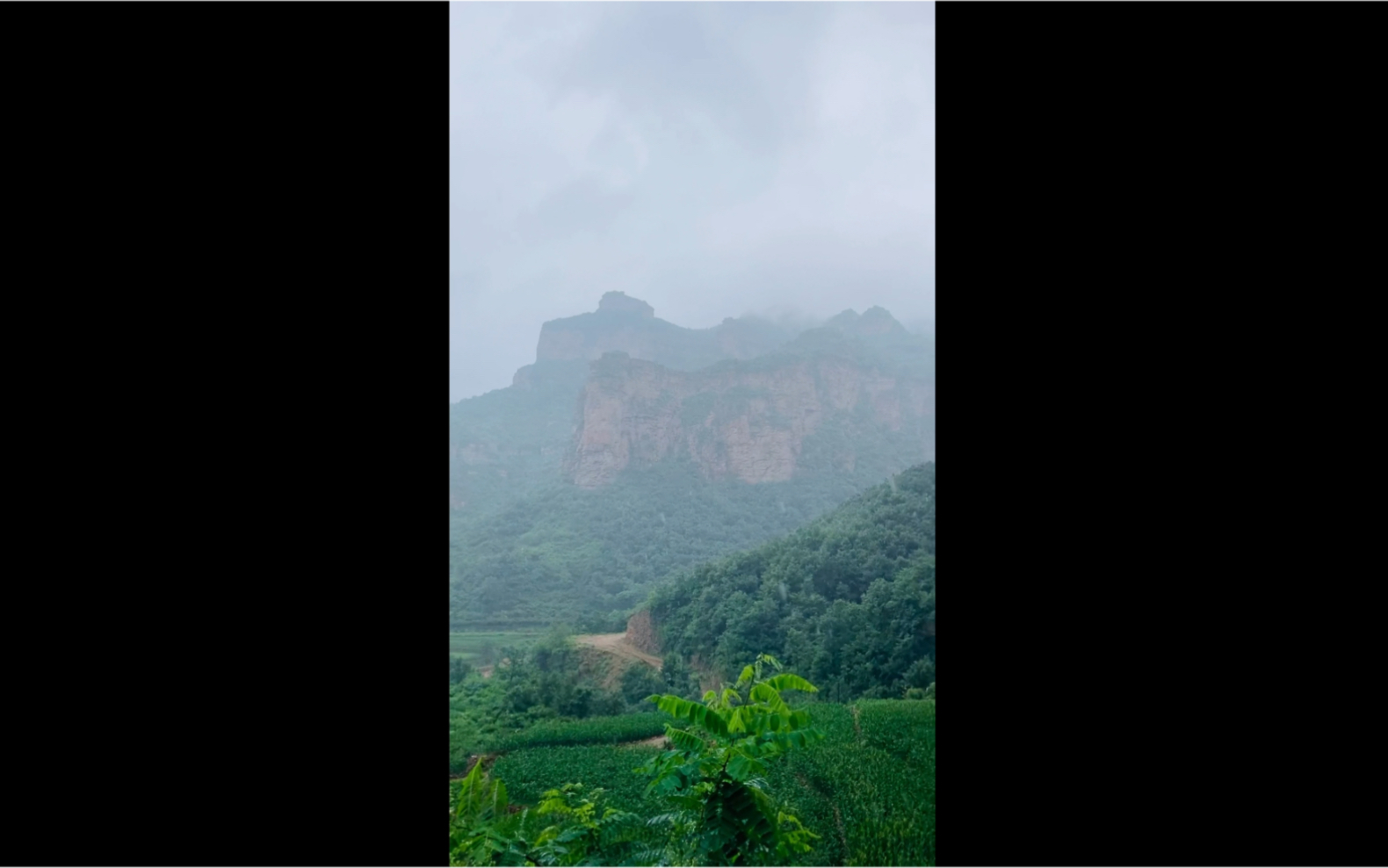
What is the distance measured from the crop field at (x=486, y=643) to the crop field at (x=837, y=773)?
3684mm

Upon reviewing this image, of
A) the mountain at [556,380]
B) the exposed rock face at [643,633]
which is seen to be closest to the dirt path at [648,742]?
the exposed rock face at [643,633]

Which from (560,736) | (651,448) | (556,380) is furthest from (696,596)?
(556,380)

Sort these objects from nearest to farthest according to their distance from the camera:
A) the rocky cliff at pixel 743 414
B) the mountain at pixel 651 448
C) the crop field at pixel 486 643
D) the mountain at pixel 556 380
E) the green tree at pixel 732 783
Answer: the green tree at pixel 732 783 → the crop field at pixel 486 643 → the mountain at pixel 651 448 → the rocky cliff at pixel 743 414 → the mountain at pixel 556 380

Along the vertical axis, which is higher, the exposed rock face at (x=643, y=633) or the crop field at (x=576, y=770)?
the exposed rock face at (x=643, y=633)

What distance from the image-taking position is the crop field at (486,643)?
42.4ft

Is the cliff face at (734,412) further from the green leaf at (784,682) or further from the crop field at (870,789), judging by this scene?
the green leaf at (784,682)

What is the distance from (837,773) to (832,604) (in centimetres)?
605

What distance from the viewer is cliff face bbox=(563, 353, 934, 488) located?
61.0ft
